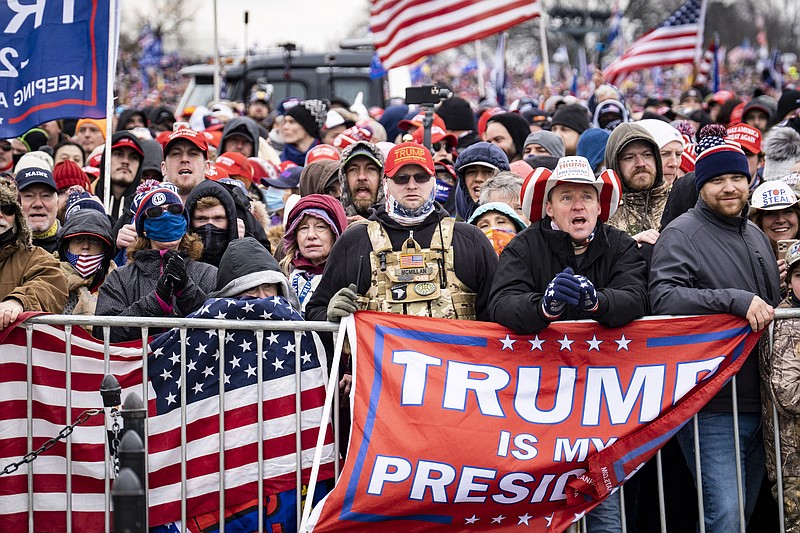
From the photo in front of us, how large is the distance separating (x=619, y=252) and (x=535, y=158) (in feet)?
10.5

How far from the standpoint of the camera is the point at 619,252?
5.80 meters

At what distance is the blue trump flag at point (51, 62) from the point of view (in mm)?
8016

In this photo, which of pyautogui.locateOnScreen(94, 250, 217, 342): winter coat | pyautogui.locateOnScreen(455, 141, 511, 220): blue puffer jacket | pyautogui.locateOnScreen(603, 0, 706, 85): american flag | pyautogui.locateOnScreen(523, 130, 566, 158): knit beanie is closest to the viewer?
pyautogui.locateOnScreen(94, 250, 217, 342): winter coat

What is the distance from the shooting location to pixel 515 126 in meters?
10.4

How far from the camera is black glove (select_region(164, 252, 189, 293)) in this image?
239 inches

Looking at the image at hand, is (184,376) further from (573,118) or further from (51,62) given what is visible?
(573,118)

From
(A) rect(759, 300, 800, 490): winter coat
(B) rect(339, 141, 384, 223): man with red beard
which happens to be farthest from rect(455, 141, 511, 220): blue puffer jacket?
(A) rect(759, 300, 800, 490): winter coat

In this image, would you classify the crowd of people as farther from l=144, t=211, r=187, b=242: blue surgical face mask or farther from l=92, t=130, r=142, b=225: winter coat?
l=92, t=130, r=142, b=225: winter coat

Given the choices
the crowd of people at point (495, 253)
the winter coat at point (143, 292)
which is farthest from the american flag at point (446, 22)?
the winter coat at point (143, 292)

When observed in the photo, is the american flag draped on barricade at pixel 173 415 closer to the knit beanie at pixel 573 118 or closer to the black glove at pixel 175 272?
the black glove at pixel 175 272

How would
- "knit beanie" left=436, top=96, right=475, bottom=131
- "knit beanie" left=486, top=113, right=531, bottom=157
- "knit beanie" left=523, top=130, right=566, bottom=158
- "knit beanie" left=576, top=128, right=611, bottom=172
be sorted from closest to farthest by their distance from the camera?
"knit beanie" left=576, top=128, right=611, bottom=172, "knit beanie" left=523, top=130, right=566, bottom=158, "knit beanie" left=486, top=113, right=531, bottom=157, "knit beanie" left=436, top=96, right=475, bottom=131

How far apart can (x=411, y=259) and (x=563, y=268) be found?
76 cm

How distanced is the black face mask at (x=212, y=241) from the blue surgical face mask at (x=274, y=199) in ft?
8.67

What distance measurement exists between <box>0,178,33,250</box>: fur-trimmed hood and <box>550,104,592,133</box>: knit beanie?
5685 millimetres
